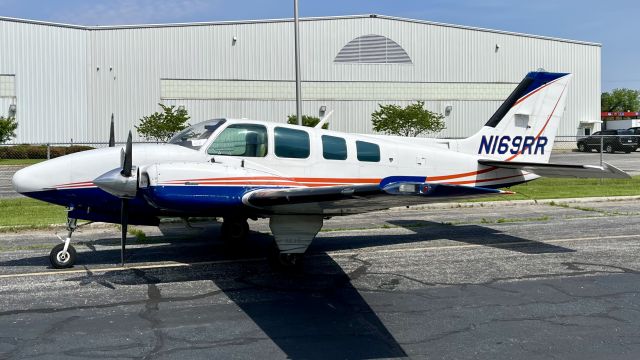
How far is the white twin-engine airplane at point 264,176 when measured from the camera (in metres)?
8.12

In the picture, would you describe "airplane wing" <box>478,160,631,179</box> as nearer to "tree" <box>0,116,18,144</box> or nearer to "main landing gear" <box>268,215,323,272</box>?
"main landing gear" <box>268,215,323,272</box>

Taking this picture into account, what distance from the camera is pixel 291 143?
10.0 m

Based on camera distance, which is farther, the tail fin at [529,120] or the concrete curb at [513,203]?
the concrete curb at [513,203]

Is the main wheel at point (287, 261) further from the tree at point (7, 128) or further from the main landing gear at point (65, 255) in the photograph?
the tree at point (7, 128)

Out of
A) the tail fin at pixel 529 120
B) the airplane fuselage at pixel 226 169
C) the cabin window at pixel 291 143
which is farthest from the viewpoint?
the tail fin at pixel 529 120

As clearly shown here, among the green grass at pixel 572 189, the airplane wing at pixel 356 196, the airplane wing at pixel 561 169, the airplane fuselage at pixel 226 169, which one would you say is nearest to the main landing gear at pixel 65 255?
the airplane fuselage at pixel 226 169

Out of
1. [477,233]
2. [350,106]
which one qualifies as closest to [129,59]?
[350,106]

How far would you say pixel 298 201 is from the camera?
796cm

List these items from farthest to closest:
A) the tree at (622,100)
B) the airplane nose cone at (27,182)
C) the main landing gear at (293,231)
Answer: the tree at (622,100) < the main landing gear at (293,231) < the airplane nose cone at (27,182)

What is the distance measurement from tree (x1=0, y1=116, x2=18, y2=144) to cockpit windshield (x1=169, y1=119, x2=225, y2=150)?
35.3 meters

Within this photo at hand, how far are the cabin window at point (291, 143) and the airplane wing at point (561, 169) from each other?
3.71 metres

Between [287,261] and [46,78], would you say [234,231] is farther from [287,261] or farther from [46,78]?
[46,78]

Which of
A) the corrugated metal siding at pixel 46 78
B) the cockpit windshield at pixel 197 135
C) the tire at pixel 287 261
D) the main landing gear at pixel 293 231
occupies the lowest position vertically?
the tire at pixel 287 261

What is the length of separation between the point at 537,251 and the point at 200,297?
20.1 ft
